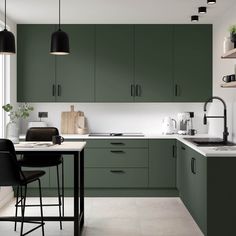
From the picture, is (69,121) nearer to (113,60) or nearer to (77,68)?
(77,68)

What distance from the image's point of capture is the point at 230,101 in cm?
537

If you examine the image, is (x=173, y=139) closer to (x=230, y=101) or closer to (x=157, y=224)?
(x=230, y=101)

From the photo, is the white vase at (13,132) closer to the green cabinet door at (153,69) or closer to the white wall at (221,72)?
the green cabinet door at (153,69)

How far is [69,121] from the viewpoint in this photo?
658cm

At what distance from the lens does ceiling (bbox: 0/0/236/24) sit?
511 cm

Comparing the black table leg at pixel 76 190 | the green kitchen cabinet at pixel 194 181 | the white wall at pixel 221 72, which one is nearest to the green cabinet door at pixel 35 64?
the green kitchen cabinet at pixel 194 181

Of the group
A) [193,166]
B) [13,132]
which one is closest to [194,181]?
[193,166]

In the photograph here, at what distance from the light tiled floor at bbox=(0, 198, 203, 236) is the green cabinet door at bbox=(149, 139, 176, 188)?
0.23 metres

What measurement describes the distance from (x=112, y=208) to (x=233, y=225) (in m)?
1.92

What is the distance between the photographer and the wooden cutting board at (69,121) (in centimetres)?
656

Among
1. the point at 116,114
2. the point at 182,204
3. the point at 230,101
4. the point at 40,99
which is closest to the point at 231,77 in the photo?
the point at 230,101

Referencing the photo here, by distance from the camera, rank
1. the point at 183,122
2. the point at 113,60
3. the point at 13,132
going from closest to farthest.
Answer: the point at 13,132 < the point at 113,60 < the point at 183,122

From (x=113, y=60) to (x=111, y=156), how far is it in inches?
53.1

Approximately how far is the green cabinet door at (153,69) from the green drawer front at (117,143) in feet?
2.13
